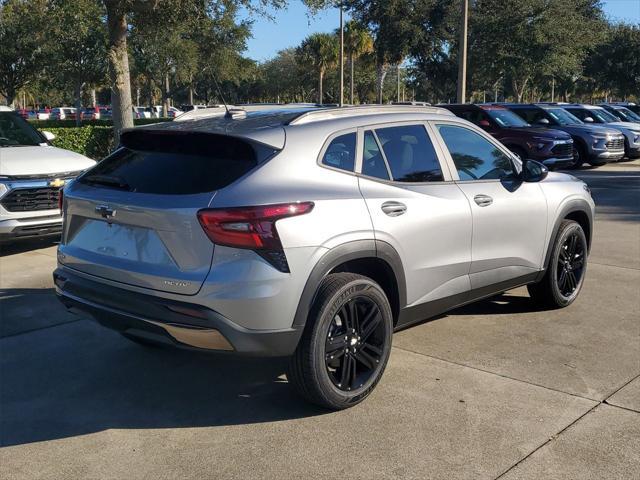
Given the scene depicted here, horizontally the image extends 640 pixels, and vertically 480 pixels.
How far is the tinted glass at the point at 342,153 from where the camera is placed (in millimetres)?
3973

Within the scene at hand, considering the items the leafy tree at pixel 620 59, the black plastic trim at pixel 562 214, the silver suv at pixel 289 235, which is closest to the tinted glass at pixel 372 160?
the silver suv at pixel 289 235

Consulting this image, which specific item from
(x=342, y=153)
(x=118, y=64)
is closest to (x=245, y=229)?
(x=342, y=153)

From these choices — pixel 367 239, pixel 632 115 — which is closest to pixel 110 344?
pixel 367 239

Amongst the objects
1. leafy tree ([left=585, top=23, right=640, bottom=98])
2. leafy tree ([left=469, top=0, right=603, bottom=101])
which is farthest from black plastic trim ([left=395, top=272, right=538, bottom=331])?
leafy tree ([left=585, top=23, right=640, bottom=98])

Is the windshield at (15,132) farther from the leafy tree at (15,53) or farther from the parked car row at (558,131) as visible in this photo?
the leafy tree at (15,53)

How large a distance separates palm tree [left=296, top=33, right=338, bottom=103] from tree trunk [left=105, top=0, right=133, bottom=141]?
148 feet

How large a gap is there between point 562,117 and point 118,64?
40.8 ft

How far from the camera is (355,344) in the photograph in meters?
4.01

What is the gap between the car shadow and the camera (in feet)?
12.8

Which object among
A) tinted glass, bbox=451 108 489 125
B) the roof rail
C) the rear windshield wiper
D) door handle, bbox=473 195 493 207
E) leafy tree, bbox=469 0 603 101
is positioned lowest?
door handle, bbox=473 195 493 207

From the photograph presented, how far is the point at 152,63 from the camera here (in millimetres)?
35250

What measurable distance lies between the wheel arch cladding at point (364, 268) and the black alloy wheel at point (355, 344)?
225mm

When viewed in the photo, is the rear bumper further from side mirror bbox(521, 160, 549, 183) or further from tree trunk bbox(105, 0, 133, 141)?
tree trunk bbox(105, 0, 133, 141)

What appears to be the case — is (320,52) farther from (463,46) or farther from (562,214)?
(562,214)
